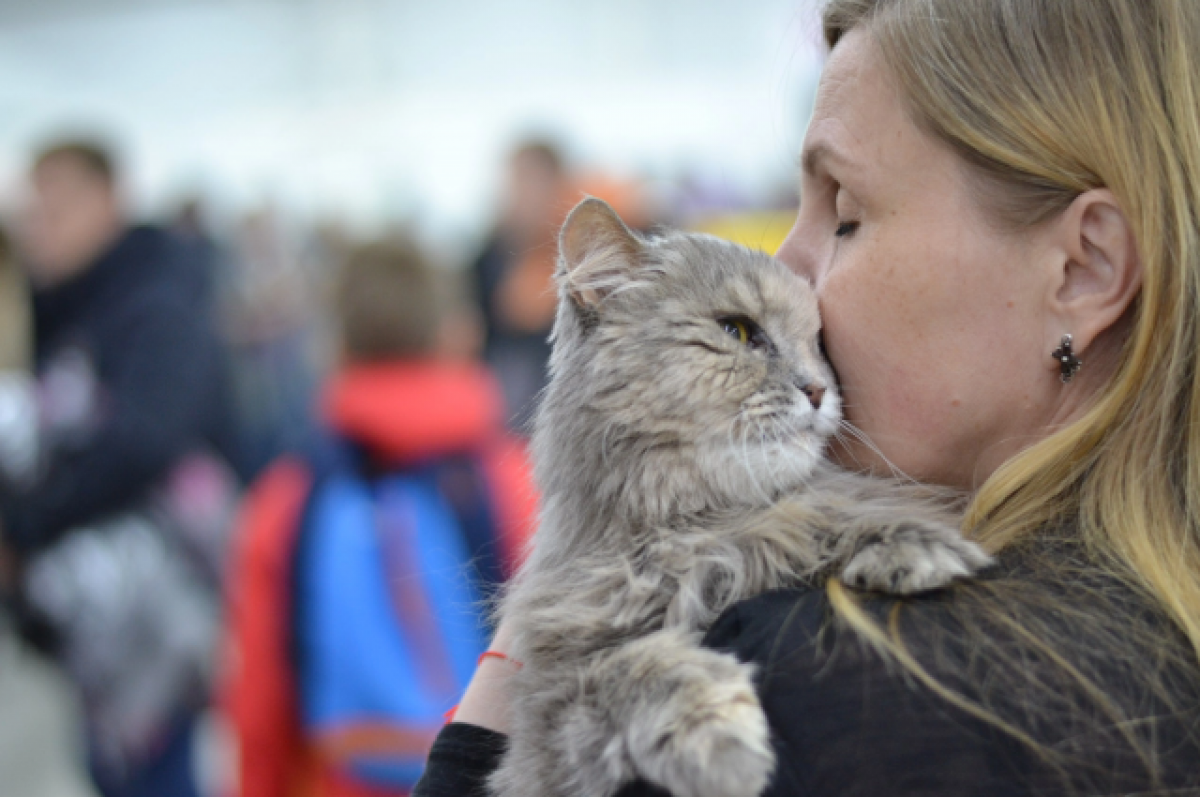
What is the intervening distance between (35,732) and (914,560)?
227 inches

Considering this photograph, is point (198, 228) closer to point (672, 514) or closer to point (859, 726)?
point (672, 514)

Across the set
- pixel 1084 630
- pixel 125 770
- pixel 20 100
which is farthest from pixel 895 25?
pixel 20 100

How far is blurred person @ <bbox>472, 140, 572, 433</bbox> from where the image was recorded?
549cm

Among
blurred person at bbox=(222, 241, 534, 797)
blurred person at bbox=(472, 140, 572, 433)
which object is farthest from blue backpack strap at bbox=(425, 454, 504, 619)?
blurred person at bbox=(472, 140, 572, 433)

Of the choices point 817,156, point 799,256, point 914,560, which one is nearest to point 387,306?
point 799,256

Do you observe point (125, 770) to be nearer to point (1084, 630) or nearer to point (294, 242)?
point (1084, 630)

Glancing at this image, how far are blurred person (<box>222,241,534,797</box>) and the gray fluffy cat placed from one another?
100 cm

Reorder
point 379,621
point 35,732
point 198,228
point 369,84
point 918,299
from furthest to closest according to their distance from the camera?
point 369,84 → point 198,228 → point 35,732 → point 379,621 → point 918,299

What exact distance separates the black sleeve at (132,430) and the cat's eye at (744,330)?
108 inches

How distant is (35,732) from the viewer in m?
5.36

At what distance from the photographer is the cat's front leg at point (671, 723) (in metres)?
1.09

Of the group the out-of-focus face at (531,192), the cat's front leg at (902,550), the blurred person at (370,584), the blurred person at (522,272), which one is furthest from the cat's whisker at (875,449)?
the out-of-focus face at (531,192)

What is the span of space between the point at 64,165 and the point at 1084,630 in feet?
16.0

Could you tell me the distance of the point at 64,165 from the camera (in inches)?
178
